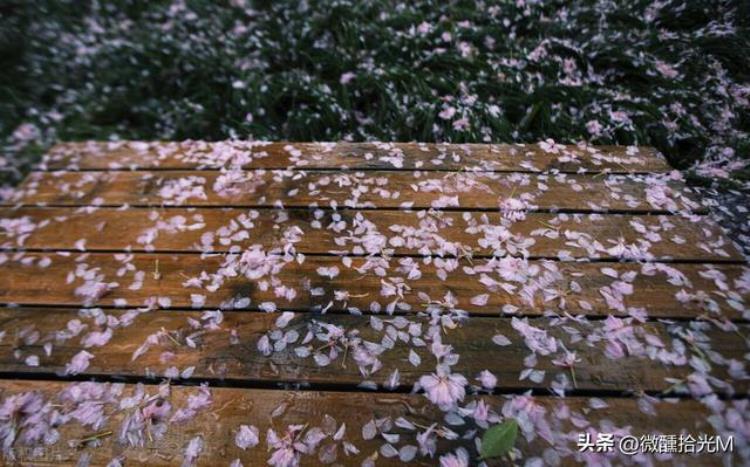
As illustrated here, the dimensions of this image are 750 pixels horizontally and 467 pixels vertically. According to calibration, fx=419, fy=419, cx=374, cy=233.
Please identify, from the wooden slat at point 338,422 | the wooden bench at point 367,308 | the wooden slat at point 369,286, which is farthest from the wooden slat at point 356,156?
the wooden slat at point 338,422

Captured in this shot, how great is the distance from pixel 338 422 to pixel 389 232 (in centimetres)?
87

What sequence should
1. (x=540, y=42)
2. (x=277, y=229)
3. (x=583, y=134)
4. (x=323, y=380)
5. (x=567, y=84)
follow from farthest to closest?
(x=540, y=42)
(x=567, y=84)
(x=583, y=134)
(x=277, y=229)
(x=323, y=380)

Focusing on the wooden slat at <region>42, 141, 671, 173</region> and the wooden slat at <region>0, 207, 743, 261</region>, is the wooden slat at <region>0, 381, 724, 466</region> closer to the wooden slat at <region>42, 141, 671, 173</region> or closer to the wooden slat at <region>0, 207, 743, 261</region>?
the wooden slat at <region>0, 207, 743, 261</region>

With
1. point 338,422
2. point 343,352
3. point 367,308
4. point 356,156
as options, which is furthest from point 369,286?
point 356,156

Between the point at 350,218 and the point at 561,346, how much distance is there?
1.07 m

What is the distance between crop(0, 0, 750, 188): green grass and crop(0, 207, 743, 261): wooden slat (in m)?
0.86

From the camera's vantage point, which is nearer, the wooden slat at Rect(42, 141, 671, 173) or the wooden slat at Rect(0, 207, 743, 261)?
the wooden slat at Rect(0, 207, 743, 261)

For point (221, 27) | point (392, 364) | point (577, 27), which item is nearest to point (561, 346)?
point (392, 364)

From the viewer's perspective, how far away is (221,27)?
350 cm

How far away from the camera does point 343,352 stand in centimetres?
155

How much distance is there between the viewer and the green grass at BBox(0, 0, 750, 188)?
2.70 metres

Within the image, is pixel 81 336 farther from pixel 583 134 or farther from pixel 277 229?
pixel 583 134

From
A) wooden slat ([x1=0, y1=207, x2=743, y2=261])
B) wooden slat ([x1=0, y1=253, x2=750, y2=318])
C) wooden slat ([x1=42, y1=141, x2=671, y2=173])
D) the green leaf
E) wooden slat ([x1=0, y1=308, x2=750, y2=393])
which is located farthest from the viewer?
wooden slat ([x1=42, y1=141, x2=671, y2=173])

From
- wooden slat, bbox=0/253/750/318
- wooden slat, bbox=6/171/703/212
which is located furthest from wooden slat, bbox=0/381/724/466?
wooden slat, bbox=6/171/703/212
